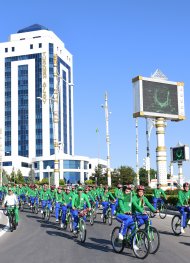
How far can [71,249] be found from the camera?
40.2 feet

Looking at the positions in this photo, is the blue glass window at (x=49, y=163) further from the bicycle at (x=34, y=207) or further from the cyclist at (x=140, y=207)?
the cyclist at (x=140, y=207)

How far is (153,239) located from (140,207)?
35.5 inches

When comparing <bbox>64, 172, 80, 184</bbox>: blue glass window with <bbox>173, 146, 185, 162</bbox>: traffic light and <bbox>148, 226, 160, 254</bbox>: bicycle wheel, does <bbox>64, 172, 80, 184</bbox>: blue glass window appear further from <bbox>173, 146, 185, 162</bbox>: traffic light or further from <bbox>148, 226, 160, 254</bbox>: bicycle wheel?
<bbox>148, 226, 160, 254</bbox>: bicycle wheel

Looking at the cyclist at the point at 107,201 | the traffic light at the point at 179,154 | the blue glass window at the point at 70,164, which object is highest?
the blue glass window at the point at 70,164

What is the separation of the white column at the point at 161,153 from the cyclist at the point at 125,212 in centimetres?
3495

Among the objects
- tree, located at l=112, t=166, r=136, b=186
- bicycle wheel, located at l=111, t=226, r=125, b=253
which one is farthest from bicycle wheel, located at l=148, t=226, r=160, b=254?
tree, located at l=112, t=166, r=136, b=186

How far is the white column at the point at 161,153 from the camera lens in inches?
1809

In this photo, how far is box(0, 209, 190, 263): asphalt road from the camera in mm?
10516

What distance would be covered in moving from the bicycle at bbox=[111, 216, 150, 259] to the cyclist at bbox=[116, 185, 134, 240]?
0.45ft

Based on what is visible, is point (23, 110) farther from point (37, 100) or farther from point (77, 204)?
point (77, 204)

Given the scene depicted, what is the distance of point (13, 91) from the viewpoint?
146m

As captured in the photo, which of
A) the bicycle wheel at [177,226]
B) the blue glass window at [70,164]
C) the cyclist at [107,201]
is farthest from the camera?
the blue glass window at [70,164]

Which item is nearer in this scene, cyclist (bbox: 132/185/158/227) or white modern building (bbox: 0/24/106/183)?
cyclist (bbox: 132/185/158/227)

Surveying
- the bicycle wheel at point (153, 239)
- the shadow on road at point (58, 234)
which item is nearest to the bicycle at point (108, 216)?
the shadow on road at point (58, 234)
